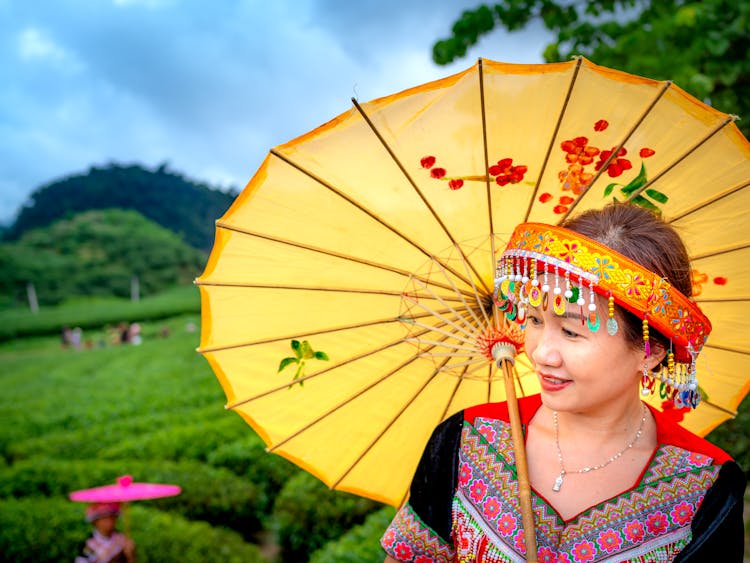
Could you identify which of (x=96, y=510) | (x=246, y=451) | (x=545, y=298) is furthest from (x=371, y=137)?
(x=246, y=451)

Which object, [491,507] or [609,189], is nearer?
[491,507]

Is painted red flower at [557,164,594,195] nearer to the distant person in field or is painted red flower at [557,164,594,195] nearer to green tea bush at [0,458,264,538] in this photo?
the distant person in field

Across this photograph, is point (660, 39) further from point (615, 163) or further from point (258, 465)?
point (258, 465)

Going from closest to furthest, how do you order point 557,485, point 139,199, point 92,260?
point 557,485 → point 92,260 → point 139,199

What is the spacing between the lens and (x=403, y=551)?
1.80m

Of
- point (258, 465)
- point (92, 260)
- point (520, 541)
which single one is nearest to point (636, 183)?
point (520, 541)

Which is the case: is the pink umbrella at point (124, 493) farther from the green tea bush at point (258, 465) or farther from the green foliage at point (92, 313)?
the green foliage at point (92, 313)

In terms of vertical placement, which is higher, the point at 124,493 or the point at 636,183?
the point at 636,183

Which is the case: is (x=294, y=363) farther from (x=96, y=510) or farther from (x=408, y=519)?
(x=96, y=510)

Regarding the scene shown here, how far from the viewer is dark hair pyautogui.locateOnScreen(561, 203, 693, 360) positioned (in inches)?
61.1

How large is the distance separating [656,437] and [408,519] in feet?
2.48

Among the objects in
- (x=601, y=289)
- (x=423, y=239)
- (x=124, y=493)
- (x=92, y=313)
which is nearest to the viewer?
(x=601, y=289)

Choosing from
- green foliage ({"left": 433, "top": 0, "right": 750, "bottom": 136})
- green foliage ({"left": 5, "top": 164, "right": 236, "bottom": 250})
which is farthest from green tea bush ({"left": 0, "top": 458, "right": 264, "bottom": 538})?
green foliage ({"left": 5, "top": 164, "right": 236, "bottom": 250})

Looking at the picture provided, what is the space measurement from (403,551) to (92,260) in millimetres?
38047
